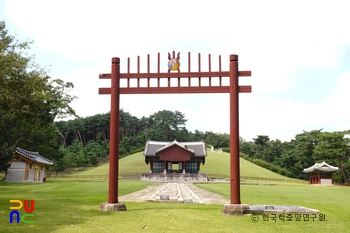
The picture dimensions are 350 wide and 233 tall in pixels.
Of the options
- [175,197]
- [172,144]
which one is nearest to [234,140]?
[175,197]

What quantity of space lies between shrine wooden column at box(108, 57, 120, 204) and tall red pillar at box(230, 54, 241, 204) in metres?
3.51

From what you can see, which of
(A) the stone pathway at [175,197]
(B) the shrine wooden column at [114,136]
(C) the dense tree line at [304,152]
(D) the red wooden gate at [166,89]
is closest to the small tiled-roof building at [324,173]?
(C) the dense tree line at [304,152]

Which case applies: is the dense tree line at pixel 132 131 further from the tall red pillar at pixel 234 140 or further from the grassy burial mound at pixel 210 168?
A: the tall red pillar at pixel 234 140

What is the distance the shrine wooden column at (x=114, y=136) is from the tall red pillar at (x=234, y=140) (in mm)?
3513

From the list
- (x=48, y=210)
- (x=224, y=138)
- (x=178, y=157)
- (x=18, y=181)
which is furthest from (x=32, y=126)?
(x=224, y=138)

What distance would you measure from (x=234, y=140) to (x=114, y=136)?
12.2 ft

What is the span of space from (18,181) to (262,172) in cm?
4336

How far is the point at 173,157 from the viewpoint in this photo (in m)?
50.1

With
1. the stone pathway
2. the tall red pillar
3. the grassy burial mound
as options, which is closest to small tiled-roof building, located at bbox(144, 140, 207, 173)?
the grassy burial mound

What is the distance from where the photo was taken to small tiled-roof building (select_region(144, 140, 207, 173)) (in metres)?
50.2

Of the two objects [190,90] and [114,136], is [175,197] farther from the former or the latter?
[190,90]

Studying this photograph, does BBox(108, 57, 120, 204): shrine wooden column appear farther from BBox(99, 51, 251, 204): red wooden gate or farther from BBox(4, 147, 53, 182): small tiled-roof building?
Result: BBox(4, 147, 53, 182): small tiled-roof building

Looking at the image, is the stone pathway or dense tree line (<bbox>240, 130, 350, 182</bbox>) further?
dense tree line (<bbox>240, 130, 350, 182</bbox>)

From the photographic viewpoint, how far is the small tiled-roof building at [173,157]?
50188mm
